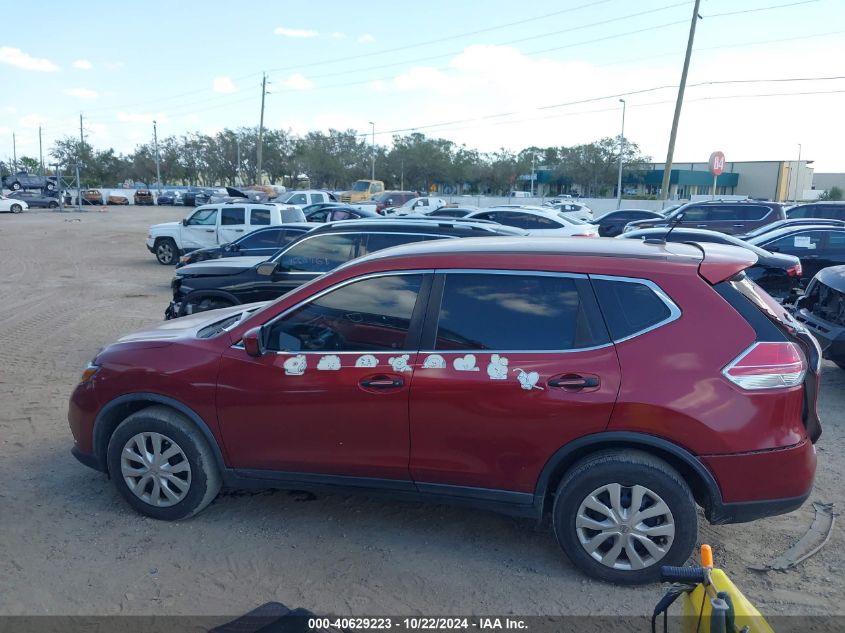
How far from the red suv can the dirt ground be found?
30cm

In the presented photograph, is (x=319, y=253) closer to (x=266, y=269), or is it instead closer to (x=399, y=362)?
(x=266, y=269)

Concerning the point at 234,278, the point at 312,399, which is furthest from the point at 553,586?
the point at 234,278

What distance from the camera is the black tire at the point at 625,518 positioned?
3689 mm

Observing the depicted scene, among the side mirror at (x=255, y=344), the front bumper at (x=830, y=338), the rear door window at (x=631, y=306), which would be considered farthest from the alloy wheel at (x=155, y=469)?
the front bumper at (x=830, y=338)

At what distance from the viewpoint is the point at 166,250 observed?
765 inches

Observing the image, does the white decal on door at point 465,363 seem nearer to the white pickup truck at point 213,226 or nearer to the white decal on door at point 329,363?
the white decal on door at point 329,363

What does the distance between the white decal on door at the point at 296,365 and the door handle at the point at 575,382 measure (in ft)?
4.76

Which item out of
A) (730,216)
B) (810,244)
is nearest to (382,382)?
(810,244)

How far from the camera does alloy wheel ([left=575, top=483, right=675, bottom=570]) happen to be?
372 cm

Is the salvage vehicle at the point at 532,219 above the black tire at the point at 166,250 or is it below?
above

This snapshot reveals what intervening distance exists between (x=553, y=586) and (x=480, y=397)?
1.11 m

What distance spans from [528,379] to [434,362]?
1.76 feet

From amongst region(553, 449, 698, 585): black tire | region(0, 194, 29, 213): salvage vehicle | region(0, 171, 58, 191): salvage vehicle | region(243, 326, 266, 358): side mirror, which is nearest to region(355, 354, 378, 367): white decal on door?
region(243, 326, 266, 358): side mirror

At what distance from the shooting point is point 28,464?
550 cm
